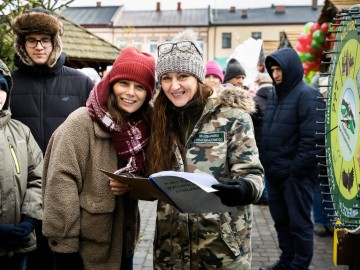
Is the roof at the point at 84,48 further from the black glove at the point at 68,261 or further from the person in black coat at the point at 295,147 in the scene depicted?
the black glove at the point at 68,261

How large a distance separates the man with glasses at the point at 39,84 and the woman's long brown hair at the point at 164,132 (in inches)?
43.7

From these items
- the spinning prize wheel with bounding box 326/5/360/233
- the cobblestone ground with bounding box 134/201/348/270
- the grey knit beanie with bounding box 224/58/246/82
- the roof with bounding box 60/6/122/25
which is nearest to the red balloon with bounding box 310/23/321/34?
the grey knit beanie with bounding box 224/58/246/82

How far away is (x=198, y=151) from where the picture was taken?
2.23 metres

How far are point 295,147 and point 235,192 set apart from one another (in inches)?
101

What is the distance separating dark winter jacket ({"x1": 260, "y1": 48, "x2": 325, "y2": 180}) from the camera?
413 cm

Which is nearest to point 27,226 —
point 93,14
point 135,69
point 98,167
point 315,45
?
point 98,167

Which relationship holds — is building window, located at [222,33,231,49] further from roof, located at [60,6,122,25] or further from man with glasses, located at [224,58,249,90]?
man with glasses, located at [224,58,249,90]

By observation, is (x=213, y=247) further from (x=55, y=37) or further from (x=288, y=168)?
(x=288, y=168)

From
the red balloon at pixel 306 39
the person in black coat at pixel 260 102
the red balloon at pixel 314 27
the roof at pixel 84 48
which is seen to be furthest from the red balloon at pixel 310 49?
the roof at pixel 84 48

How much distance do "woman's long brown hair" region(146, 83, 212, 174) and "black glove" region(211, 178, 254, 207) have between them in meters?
0.44

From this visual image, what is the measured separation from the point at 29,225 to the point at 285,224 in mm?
2780

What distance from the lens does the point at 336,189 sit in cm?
216

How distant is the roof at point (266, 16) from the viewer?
51344 mm

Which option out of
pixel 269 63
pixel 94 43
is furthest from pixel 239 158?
pixel 94 43
